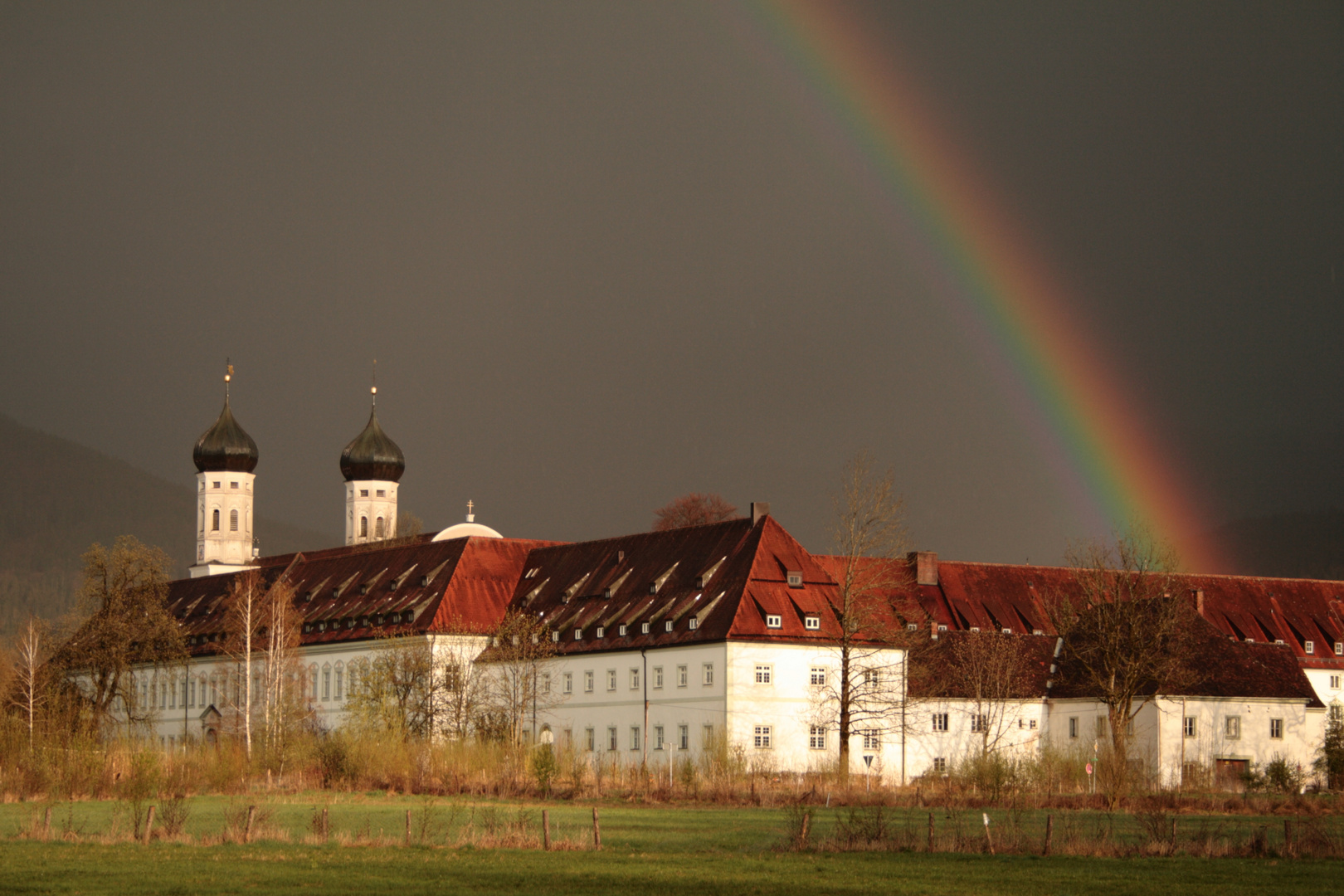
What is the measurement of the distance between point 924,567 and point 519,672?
59.1 feet

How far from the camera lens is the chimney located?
258 ft

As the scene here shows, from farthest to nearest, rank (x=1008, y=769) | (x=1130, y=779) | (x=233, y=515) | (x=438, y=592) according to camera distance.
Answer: (x=233, y=515), (x=438, y=592), (x=1130, y=779), (x=1008, y=769)

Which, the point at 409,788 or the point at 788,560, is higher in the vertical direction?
the point at 788,560

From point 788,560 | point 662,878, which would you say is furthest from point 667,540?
point 662,878

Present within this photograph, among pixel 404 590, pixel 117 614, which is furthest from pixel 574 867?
pixel 117 614

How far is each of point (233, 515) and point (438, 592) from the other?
52636mm

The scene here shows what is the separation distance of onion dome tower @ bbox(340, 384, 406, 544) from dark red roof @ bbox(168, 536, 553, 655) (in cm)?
3197

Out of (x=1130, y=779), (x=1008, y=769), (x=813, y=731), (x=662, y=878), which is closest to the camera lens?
(x=662, y=878)

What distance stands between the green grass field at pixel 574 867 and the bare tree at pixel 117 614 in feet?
139

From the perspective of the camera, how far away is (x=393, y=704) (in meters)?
70.3

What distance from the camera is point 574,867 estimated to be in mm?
27828

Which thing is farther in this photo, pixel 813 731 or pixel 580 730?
pixel 580 730

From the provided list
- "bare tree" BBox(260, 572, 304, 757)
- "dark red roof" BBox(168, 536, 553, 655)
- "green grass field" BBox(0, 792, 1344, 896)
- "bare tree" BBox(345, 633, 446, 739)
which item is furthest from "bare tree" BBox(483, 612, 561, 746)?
"green grass field" BBox(0, 792, 1344, 896)

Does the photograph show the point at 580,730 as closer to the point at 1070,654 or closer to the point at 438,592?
the point at 438,592
